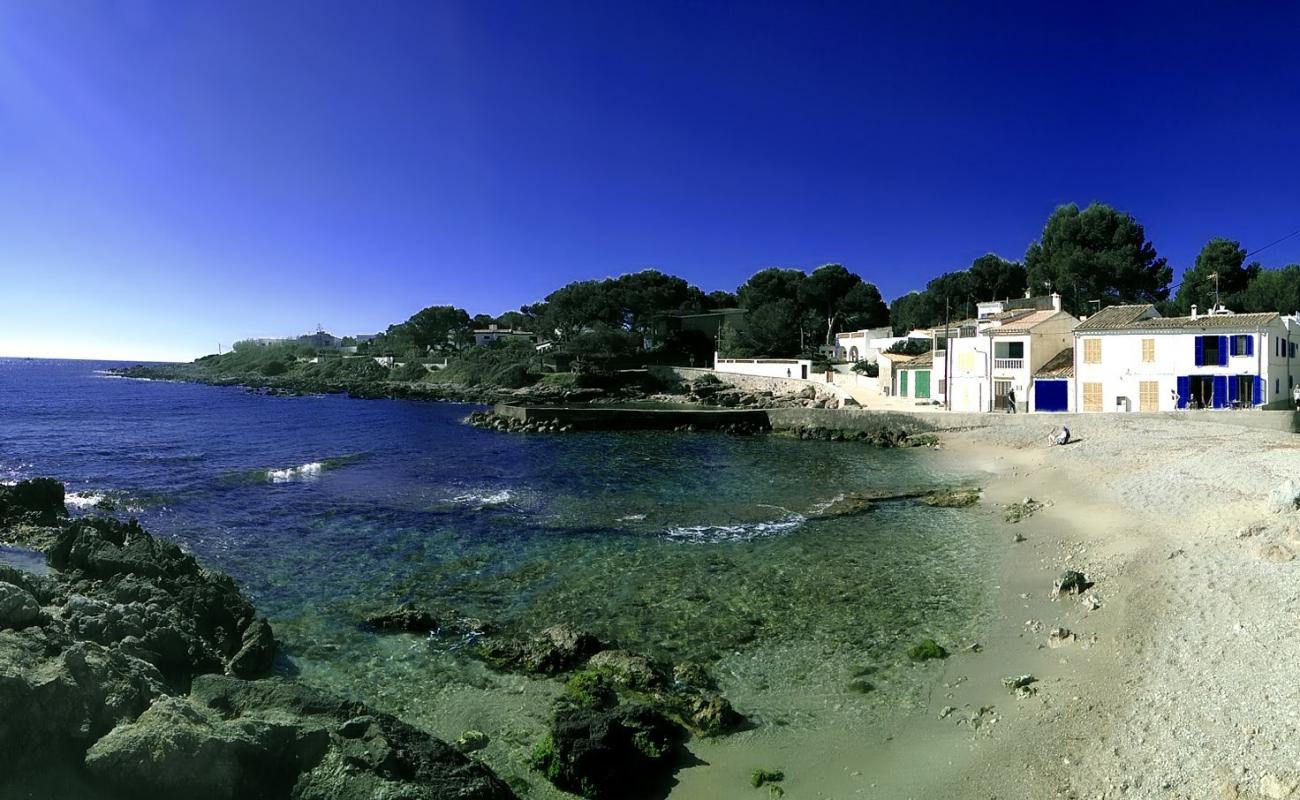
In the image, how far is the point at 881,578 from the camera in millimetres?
13688

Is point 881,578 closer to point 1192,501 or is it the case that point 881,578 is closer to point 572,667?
point 572,667

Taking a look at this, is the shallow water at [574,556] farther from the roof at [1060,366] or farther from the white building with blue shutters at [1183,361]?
the white building with blue shutters at [1183,361]

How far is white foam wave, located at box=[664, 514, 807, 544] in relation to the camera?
56.0 feet

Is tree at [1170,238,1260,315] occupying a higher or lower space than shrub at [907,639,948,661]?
higher

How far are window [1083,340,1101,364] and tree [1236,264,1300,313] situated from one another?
91.3 ft

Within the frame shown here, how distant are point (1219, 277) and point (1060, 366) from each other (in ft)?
95.5

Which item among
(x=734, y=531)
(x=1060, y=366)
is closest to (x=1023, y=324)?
(x=1060, y=366)

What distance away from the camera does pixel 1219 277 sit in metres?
53.6

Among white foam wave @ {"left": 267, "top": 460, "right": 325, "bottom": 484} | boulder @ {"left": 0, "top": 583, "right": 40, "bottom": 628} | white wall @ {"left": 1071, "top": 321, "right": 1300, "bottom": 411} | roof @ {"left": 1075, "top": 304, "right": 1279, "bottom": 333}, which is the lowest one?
white foam wave @ {"left": 267, "top": 460, "right": 325, "bottom": 484}

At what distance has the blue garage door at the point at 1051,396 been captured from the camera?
116 ft

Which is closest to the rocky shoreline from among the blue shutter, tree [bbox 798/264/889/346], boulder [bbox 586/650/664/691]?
boulder [bbox 586/650/664/691]

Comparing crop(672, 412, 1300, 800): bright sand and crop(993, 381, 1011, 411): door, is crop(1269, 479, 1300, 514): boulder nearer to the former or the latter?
crop(672, 412, 1300, 800): bright sand

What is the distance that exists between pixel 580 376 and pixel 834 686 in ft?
222

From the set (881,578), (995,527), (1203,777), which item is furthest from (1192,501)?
(1203,777)
